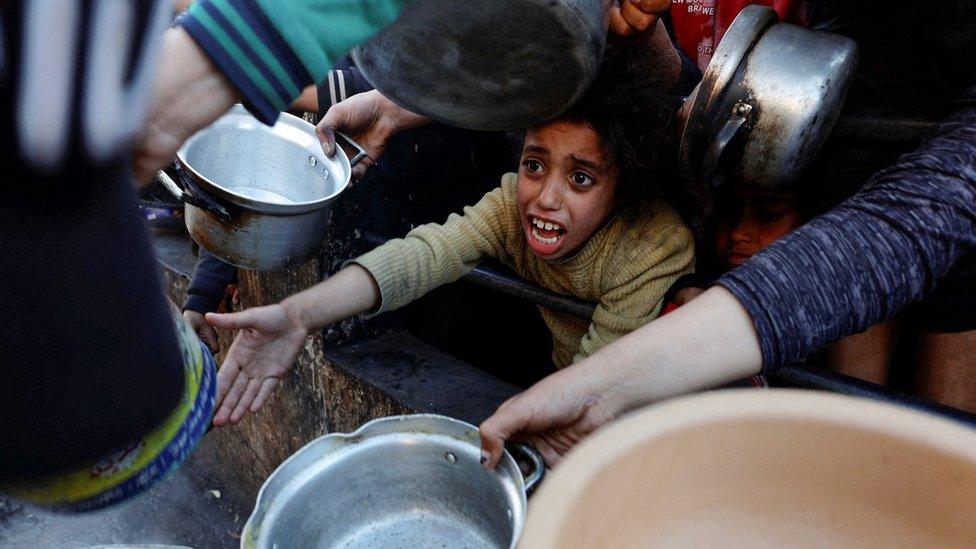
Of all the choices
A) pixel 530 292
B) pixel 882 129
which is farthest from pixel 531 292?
pixel 882 129

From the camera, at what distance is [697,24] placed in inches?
114

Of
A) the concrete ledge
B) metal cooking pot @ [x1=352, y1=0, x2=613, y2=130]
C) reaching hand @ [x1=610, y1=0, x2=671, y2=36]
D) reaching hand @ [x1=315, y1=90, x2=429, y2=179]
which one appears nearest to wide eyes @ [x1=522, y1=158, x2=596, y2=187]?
metal cooking pot @ [x1=352, y1=0, x2=613, y2=130]

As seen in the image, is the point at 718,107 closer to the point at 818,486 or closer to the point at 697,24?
the point at 818,486

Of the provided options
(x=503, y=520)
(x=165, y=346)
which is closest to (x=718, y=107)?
(x=503, y=520)

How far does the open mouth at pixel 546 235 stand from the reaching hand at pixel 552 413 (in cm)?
71

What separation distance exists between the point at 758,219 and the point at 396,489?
1185mm


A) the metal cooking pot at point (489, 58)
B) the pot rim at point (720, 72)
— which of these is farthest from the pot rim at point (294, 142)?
the pot rim at point (720, 72)

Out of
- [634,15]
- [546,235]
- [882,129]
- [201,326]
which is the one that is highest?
[634,15]

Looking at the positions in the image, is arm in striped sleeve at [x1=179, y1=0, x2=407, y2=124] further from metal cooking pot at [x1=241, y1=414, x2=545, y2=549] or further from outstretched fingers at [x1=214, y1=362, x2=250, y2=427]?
outstretched fingers at [x1=214, y1=362, x2=250, y2=427]

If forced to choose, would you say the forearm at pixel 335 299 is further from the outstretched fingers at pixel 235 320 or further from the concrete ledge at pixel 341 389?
the concrete ledge at pixel 341 389

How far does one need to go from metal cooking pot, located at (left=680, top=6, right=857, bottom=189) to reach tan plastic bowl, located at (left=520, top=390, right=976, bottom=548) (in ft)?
2.96

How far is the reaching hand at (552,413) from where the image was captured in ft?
3.76

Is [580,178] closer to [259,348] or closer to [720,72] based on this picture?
[720,72]

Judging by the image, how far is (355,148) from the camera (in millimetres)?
2086
